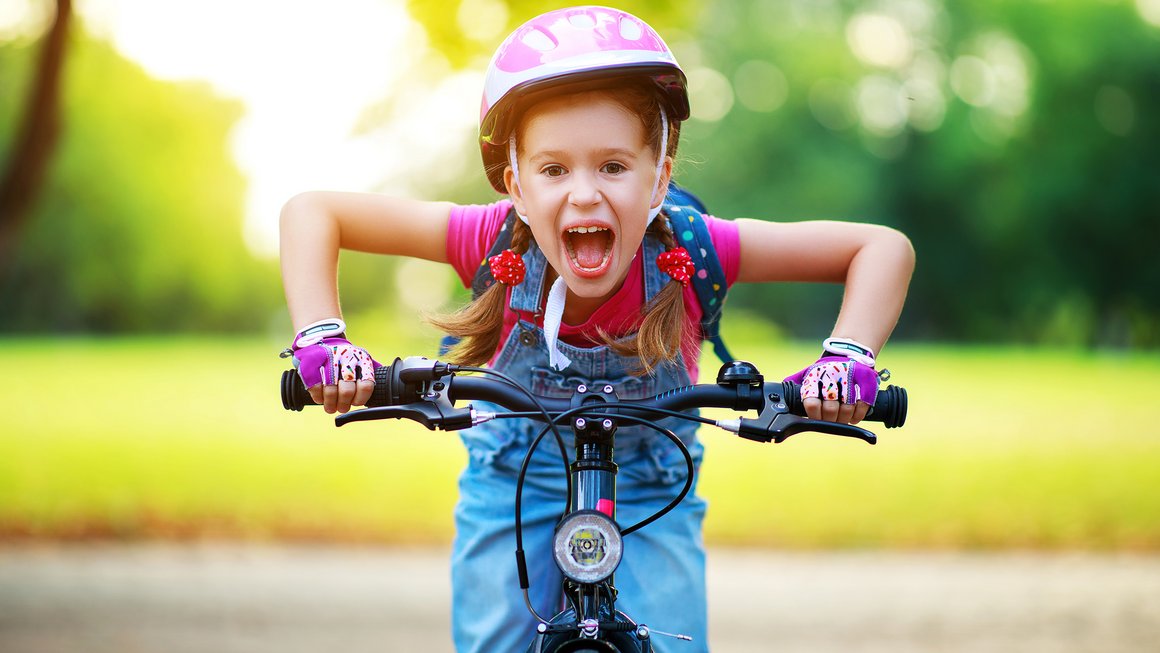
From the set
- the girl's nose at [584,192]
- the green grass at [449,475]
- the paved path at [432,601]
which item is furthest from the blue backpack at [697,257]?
the green grass at [449,475]

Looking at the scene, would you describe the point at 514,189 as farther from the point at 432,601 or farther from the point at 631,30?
the point at 432,601

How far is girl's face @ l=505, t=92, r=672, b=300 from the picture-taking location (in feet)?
7.35

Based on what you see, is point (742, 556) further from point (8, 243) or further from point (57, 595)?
point (8, 243)

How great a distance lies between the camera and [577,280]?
231 centimetres

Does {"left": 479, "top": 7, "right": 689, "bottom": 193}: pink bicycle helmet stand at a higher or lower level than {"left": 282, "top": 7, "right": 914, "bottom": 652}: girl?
higher

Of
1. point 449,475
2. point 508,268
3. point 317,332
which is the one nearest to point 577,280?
point 508,268

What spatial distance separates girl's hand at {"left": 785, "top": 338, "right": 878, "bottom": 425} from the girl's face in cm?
45

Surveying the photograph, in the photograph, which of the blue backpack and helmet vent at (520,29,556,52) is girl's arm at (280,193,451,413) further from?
helmet vent at (520,29,556,52)

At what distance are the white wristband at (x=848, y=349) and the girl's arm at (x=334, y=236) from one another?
3.17 ft

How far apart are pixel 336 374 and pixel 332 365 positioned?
0.8 inches

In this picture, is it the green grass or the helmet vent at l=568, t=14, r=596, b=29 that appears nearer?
the helmet vent at l=568, t=14, r=596, b=29

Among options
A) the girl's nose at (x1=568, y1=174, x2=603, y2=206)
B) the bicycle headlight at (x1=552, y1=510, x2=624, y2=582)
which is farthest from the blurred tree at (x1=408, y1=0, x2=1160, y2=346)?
the bicycle headlight at (x1=552, y1=510, x2=624, y2=582)

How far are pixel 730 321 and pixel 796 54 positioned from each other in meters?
8.51

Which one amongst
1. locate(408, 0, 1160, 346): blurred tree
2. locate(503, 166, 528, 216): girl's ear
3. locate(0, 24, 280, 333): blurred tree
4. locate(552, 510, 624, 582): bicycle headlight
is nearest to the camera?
locate(552, 510, 624, 582): bicycle headlight
